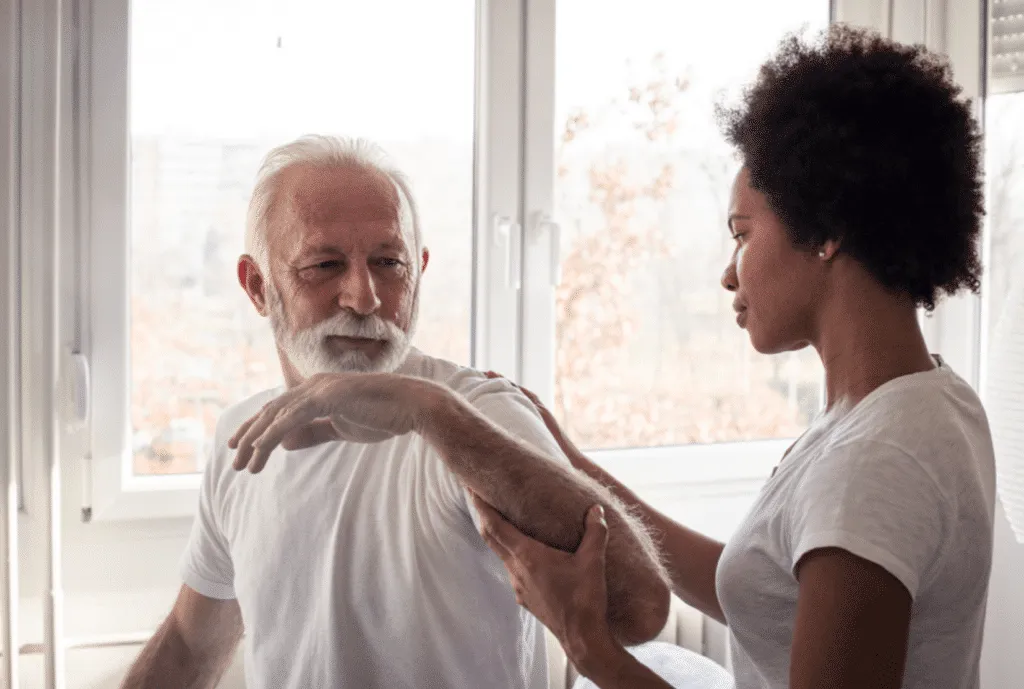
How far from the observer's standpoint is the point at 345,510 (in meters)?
1.20

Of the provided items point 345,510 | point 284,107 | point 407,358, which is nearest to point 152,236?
point 284,107

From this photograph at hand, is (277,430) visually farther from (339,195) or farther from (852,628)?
(852,628)

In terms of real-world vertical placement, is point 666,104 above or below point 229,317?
above

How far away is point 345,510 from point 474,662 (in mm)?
231

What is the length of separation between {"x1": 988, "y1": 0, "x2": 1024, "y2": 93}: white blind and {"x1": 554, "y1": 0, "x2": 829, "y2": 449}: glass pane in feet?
1.52

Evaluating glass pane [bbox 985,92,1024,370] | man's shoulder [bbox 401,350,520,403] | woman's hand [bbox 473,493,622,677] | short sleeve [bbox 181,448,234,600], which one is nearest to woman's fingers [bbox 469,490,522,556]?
woman's hand [bbox 473,493,622,677]

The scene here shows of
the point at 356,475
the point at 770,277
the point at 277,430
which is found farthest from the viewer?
the point at 356,475

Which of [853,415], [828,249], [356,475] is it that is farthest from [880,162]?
[356,475]

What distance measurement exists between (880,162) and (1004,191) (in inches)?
70.9

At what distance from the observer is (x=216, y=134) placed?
Answer: 2.06m

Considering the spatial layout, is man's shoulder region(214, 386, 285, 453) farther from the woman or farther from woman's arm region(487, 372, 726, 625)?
the woman

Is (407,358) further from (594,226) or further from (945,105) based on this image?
(594,226)

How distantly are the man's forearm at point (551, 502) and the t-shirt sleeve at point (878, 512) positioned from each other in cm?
15

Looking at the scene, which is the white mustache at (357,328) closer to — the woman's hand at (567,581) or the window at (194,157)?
the woman's hand at (567,581)
